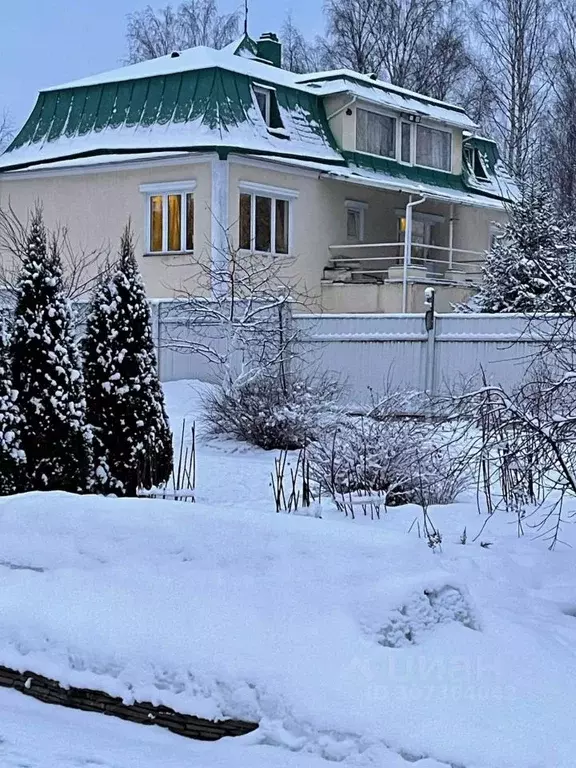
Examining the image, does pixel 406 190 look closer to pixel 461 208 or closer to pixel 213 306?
pixel 461 208

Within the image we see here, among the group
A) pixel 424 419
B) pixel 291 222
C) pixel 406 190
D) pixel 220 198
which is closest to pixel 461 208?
pixel 406 190

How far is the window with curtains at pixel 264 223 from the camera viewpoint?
22.1m

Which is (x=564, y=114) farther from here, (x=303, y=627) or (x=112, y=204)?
(x=303, y=627)

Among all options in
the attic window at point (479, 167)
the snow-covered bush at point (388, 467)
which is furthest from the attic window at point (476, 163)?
the snow-covered bush at point (388, 467)

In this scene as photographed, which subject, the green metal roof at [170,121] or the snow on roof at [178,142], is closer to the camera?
the snow on roof at [178,142]

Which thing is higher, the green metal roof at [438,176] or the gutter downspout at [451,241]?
the green metal roof at [438,176]

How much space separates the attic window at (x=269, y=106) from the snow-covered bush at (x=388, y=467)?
14.8 m

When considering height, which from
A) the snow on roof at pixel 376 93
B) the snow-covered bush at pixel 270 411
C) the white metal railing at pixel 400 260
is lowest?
the snow-covered bush at pixel 270 411

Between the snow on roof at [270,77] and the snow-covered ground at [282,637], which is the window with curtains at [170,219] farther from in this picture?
the snow-covered ground at [282,637]

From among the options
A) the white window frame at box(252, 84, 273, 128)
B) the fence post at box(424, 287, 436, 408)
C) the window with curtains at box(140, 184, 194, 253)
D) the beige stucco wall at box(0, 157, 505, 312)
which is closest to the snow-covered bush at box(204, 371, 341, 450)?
the fence post at box(424, 287, 436, 408)

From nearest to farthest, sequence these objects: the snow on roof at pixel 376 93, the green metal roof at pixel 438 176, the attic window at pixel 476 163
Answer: the snow on roof at pixel 376 93
the green metal roof at pixel 438 176
the attic window at pixel 476 163

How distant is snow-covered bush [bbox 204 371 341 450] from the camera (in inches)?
501

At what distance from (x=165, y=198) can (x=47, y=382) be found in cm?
1388

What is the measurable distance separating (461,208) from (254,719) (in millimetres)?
24500
